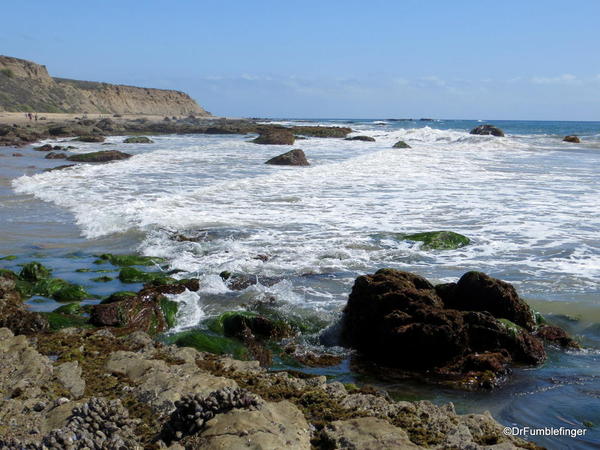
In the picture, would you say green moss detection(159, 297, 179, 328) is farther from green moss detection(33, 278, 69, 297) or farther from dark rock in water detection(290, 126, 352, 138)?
dark rock in water detection(290, 126, 352, 138)

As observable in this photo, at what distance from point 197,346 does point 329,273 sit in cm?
308

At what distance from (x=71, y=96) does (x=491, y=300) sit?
87.1 meters

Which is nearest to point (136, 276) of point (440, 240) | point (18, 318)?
point (18, 318)

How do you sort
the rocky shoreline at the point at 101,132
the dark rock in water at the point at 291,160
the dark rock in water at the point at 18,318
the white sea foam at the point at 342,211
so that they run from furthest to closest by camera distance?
the rocky shoreline at the point at 101,132 → the dark rock in water at the point at 291,160 → the white sea foam at the point at 342,211 → the dark rock in water at the point at 18,318

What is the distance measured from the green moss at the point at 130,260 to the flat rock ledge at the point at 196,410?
147 inches

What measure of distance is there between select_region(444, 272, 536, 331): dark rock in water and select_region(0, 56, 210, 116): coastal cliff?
6801cm

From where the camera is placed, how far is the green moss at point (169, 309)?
257 inches

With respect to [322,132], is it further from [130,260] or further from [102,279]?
[102,279]

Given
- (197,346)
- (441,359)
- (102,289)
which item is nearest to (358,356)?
(441,359)

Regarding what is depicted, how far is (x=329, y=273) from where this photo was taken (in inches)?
326

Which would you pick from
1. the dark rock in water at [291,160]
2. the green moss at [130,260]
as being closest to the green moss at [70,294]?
the green moss at [130,260]

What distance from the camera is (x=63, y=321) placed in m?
6.15

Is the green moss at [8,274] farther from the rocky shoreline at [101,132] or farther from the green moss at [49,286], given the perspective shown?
the rocky shoreline at [101,132]

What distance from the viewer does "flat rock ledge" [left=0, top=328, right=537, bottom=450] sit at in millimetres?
3305
